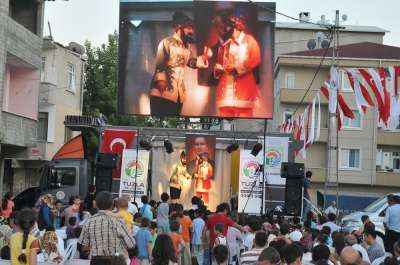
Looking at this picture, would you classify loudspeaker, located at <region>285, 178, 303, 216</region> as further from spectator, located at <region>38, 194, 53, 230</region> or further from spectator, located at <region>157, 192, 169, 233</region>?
spectator, located at <region>38, 194, 53, 230</region>

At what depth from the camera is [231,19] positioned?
Answer: 99.9ft

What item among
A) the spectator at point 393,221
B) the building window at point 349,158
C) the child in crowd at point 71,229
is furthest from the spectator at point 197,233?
the building window at point 349,158

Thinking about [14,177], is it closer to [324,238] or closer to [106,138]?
[106,138]

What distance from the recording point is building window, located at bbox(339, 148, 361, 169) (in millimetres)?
53969

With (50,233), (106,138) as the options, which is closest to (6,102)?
(106,138)

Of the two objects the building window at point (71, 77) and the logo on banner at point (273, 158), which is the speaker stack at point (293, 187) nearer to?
the logo on banner at point (273, 158)

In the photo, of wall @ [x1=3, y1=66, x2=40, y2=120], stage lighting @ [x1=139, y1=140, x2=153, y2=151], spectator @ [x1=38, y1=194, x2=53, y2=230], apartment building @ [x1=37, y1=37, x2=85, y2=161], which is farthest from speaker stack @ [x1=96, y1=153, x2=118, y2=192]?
apartment building @ [x1=37, y1=37, x2=85, y2=161]

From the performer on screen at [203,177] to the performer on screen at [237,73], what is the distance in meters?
2.19

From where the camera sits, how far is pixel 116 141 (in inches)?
1131

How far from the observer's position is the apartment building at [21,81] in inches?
1193

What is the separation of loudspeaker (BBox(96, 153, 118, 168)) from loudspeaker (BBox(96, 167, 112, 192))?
0.17 meters

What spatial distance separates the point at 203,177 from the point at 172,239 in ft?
61.8

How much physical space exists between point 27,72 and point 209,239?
63.2 ft

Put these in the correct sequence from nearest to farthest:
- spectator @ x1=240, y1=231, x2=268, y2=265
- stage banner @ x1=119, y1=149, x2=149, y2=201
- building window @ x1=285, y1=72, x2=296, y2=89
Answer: spectator @ x1=240, y1=231, x2=268, y2=265
stage banner @ x1=119, y1=149, x2=149, y2=201
building window @ x1=285, y1=72, x2=296, y2=89
